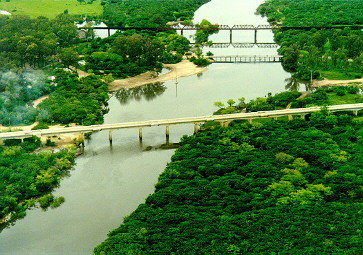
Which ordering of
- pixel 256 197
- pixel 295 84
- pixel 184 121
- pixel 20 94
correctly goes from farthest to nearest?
pixel 295 84 < pixel 20 94 < pixel 184 121 < pixel 256 197

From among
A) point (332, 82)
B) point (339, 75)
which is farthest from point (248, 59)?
point (332, 82)

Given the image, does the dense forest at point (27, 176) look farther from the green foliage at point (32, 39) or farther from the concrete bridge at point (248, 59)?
the concrete bridge at point (248, 59)

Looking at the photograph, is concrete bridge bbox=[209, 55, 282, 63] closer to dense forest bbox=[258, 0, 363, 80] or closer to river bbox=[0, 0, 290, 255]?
dense forest bbox=[258, 0, 363, 80]

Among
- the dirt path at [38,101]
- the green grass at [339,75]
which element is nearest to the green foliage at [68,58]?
the dirt path at [38,101]

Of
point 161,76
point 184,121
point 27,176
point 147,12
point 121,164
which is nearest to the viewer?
point 27,176

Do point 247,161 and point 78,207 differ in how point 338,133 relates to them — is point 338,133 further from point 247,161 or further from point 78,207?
point 78,207

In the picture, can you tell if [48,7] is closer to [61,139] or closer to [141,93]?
[141,93]
